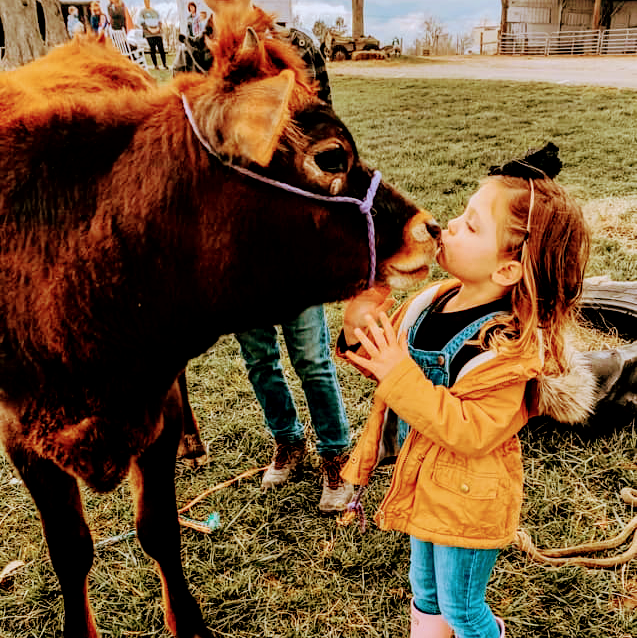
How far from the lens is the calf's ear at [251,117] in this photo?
1494 mm

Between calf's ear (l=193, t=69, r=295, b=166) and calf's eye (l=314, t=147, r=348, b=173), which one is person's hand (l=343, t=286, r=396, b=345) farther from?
calf's ear (l=193, t=69, r=295, b=166)

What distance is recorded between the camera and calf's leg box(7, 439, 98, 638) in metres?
2.15

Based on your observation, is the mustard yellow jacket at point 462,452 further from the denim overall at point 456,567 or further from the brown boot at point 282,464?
the brown boot at point 282,464

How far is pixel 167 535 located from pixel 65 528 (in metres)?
0.43

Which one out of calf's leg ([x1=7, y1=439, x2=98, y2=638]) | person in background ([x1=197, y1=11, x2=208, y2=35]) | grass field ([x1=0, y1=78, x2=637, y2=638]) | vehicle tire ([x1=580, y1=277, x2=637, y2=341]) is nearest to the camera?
calf's leg ([x1=7, y1=439, x2=98, y2=638])

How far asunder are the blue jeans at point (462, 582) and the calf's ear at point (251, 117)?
4.41ft

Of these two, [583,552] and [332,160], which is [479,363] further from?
[583,552]

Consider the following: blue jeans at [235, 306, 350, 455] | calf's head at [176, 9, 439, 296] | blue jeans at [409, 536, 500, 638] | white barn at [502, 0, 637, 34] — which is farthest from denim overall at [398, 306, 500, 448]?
white barn at [502, 0, 637, 34]

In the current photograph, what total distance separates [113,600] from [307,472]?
1.18 meters

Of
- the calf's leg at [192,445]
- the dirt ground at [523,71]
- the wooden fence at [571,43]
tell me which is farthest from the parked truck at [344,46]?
the calf's leg at [192,445]

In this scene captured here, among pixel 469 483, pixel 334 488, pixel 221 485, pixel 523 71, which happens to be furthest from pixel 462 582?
pixel 523 71

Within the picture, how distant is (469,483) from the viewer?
185 cm

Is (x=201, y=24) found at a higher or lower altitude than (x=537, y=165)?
higher

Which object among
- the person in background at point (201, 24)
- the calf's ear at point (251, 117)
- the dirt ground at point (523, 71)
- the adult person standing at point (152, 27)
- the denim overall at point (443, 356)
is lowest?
the dirt ground at point (523, 71)
